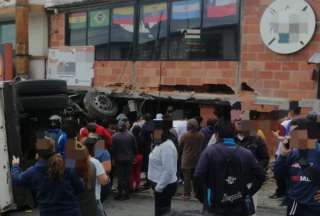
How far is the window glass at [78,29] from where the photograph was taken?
1962cm

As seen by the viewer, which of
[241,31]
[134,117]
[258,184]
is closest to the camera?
[258,184]

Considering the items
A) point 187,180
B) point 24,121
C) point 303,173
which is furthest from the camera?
point 187,180

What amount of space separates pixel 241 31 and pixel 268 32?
30.0 inches

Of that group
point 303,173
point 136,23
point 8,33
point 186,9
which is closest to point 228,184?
point 303,173

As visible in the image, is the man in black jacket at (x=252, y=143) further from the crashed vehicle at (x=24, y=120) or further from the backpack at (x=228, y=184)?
the crashed vehicle at (x=24, y=120)

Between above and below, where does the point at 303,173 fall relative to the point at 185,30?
below

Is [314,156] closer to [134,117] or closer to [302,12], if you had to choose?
[302,12]

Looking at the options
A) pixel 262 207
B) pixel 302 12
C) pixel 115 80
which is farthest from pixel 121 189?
pixel 115 80

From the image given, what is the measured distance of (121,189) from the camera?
12016 mm

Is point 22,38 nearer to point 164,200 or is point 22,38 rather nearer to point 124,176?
point 124,176

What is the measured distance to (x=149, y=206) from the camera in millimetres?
11219

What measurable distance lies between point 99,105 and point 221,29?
4097mm

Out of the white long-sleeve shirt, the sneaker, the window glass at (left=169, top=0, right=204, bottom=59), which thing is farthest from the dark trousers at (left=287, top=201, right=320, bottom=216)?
the window glass at (left=169, top=0, right=204, bottom=59)

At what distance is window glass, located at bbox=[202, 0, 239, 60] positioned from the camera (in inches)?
600
